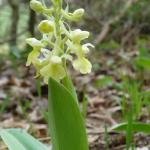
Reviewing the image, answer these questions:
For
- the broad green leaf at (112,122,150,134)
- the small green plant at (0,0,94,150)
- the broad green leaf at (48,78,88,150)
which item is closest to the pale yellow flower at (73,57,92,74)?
the small green plant at (0,0,94,150)

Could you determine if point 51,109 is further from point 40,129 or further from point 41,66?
point 40,129

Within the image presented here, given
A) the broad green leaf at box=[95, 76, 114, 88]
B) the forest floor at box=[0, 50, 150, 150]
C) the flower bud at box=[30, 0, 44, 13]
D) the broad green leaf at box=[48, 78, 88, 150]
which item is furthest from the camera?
the broad green leaf at box=[95, 76, 114, 88]

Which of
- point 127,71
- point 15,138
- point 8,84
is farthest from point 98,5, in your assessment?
point 15,138

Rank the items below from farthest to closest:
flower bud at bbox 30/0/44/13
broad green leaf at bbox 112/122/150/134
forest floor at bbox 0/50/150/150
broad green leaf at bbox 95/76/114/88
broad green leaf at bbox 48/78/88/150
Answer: broad green leaf at bbox 95/76/114/88
forest floor at bbox 0/50/150/150
broad green leaf at bbox 112/122/150/134
flower bud at bbox 30/0/44/13
broad green leaf at bbox 48/78/88/150

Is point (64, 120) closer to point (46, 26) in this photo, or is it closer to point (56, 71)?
Result: point (56, 71)

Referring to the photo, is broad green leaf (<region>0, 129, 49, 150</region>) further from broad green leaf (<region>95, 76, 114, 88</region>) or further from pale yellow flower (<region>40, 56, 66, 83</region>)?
broad green leaf (<region>95, 76, 114, 88</region>)

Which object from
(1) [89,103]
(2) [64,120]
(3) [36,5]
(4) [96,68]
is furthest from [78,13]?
(4) [96,68]

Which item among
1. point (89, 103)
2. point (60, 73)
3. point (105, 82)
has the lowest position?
point (89, 103)
